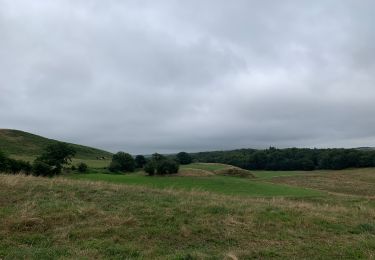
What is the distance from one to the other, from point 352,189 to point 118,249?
156ft

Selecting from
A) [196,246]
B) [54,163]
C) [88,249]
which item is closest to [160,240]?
[196,246]

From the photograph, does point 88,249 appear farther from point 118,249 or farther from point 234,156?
point 234,156

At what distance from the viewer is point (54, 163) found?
50.2 metres

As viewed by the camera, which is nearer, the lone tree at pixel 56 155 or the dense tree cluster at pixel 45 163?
the dense tree cluster at pixel 45 163

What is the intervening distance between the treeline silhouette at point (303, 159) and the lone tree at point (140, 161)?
46.5 meters

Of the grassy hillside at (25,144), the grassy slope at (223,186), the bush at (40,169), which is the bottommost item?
the grassy slope at (223,186)

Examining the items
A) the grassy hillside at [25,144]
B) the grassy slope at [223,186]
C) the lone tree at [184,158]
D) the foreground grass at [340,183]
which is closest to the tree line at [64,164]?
the grassy slope at [223,186]

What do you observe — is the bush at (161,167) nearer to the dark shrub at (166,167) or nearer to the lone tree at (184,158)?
the dark shrub at (166,167)

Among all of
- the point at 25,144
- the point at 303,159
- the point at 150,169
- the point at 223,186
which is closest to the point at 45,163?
the point at 150,169

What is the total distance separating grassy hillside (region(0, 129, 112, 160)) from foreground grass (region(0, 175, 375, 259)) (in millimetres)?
85262

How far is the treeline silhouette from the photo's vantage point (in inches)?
4001

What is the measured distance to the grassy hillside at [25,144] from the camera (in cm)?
9588

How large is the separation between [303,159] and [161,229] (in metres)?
106

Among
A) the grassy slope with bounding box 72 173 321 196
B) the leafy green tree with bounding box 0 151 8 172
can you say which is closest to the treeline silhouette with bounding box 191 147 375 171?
the grassy slope with bounding box 72 173 321 196
